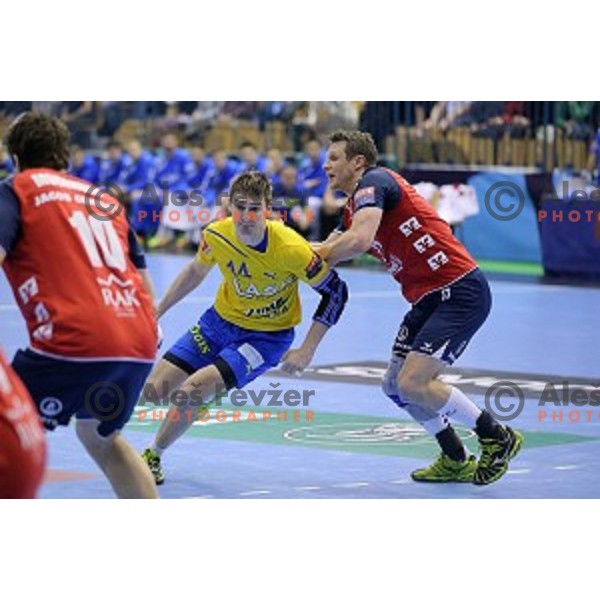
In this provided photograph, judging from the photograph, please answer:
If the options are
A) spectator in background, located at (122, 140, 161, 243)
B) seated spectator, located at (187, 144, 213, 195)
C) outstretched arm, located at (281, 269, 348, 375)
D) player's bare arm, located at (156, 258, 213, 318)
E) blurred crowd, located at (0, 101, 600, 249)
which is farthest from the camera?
spectator in background, located at (122, 140, 161, 243)

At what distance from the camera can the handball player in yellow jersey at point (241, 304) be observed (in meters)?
10.4

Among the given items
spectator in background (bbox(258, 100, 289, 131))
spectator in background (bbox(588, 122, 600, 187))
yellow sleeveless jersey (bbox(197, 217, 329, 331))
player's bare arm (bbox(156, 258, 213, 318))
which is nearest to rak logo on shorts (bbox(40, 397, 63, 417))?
player's bare arm (bbox(156, 258, 213, 318))

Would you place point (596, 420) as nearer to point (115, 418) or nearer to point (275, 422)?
point (275, 422)

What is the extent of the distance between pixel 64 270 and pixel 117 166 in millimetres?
24231

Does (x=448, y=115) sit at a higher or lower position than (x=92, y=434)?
lower

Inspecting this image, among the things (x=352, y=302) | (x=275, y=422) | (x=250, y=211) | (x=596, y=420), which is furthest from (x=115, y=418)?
(x=352, y=302)

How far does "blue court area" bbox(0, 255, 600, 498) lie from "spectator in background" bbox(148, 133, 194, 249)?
10081 millimetres

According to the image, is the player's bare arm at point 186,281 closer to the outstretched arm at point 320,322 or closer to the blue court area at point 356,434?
the outstretched arm at point 320,322

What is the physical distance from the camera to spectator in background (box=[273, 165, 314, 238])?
26.8 meters

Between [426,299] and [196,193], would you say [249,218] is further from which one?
[196,193]

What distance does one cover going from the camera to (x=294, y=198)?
88.7ft

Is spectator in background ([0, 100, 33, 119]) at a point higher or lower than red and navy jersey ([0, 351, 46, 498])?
lower

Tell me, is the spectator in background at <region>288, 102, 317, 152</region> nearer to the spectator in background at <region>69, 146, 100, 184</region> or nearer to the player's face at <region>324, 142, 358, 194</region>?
the spectator in background at <region>69, 146, 100, 184</region>

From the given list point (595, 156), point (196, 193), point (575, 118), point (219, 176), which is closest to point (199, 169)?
point (196, 193)
